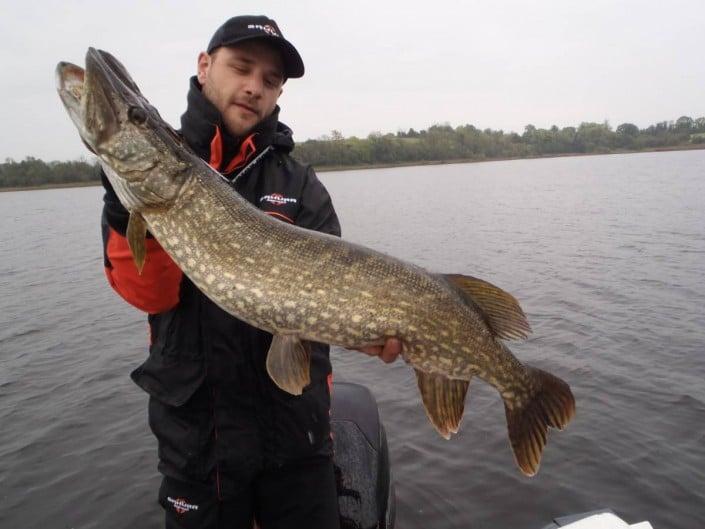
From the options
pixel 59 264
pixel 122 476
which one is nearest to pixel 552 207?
pixel 59 264

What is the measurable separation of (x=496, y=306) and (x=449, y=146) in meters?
68.8

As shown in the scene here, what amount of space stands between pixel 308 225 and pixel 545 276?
8464mm

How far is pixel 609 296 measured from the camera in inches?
336

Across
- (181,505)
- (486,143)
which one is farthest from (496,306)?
(486,143)

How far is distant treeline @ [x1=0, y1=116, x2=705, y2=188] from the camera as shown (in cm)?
4738

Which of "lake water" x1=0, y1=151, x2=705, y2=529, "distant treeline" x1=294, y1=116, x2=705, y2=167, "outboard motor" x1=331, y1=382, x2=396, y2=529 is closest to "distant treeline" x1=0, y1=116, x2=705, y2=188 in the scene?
"distant treeline" x1=294, y1=116, x2=705, y2=167

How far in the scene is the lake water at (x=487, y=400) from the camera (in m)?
4.22

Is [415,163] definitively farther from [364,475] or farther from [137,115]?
[137,115]

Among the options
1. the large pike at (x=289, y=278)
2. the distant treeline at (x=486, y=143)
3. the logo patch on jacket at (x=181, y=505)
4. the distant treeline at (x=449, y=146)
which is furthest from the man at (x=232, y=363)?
the distant treeline at (x=486, y=143)

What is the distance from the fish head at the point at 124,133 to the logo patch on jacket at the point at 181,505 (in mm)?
1242

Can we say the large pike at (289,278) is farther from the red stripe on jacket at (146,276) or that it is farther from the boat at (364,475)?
the boat at (364,475)

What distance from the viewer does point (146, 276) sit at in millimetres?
2053

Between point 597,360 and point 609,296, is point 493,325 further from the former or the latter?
point 609,296

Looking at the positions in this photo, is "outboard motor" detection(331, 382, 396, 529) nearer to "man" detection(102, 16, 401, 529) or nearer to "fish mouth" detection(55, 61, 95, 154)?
"man" detection(102, 16, 401, 529)
